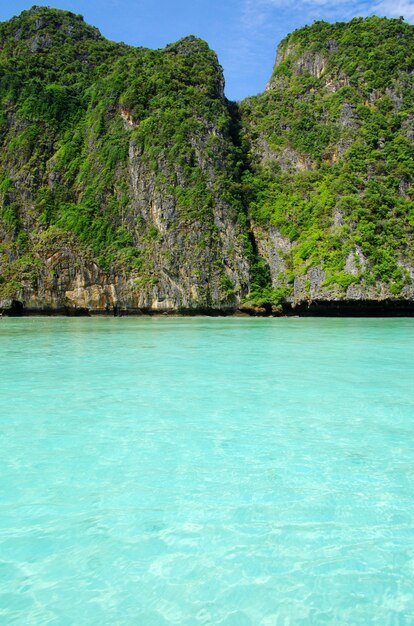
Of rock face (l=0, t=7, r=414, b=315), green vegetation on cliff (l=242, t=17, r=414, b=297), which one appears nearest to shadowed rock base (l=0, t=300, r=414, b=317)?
rock face (l=0, t=7, r=414, b=315)

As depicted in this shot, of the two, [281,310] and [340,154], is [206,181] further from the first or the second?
[281,310]

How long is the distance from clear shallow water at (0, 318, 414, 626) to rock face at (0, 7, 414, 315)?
31.9 metres

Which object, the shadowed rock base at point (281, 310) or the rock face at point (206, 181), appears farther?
the rock face at point (206, 181)

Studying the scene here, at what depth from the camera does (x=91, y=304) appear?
43.4 m

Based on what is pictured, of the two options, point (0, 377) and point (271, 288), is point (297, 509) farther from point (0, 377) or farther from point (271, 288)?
point (271, 288)

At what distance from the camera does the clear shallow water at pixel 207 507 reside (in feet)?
9.18

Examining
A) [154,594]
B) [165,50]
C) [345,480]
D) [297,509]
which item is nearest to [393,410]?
[345,480]

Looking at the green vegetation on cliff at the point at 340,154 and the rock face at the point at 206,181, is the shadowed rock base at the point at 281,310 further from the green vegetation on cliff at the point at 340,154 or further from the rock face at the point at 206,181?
the green vegetation on cliff at the point at 340,154

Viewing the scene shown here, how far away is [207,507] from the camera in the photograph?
12.6 feet

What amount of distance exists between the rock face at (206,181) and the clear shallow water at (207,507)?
3192cm

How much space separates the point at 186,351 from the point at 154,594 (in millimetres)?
11334

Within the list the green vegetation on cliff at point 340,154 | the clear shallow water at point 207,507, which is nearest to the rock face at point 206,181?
the green vegetation on cliff at point 340,154

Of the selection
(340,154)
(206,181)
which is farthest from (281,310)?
(340,154)

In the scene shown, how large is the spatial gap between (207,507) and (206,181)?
44.3m
